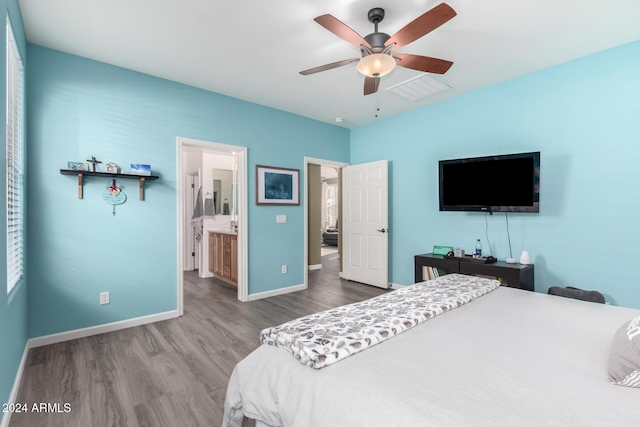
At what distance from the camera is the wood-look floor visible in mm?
1768

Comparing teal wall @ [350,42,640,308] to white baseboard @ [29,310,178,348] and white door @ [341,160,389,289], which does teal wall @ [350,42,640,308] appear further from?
white baseboard @ [29,310,178,348]

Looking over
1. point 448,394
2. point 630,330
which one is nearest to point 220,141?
point 448,394

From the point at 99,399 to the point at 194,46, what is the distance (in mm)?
2760

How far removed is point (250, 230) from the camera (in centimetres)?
401

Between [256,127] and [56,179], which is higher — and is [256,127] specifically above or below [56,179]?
above

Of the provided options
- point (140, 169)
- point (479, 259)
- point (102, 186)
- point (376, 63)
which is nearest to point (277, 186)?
point (140, 169)

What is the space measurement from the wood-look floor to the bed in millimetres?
738

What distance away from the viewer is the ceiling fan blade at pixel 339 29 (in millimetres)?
1846

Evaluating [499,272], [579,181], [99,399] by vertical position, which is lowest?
[99,399]

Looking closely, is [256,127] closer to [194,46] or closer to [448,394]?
[194,46]

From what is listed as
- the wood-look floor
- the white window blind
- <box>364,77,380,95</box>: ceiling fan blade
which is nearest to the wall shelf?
the white window blind

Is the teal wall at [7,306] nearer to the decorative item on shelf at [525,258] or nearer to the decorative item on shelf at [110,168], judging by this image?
the decorative item on shelf at [110,168]

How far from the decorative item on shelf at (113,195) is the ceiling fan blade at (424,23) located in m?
2.77

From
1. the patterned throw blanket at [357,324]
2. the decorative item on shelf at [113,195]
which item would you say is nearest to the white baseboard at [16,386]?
the decorative item on shelf at [113,195]
